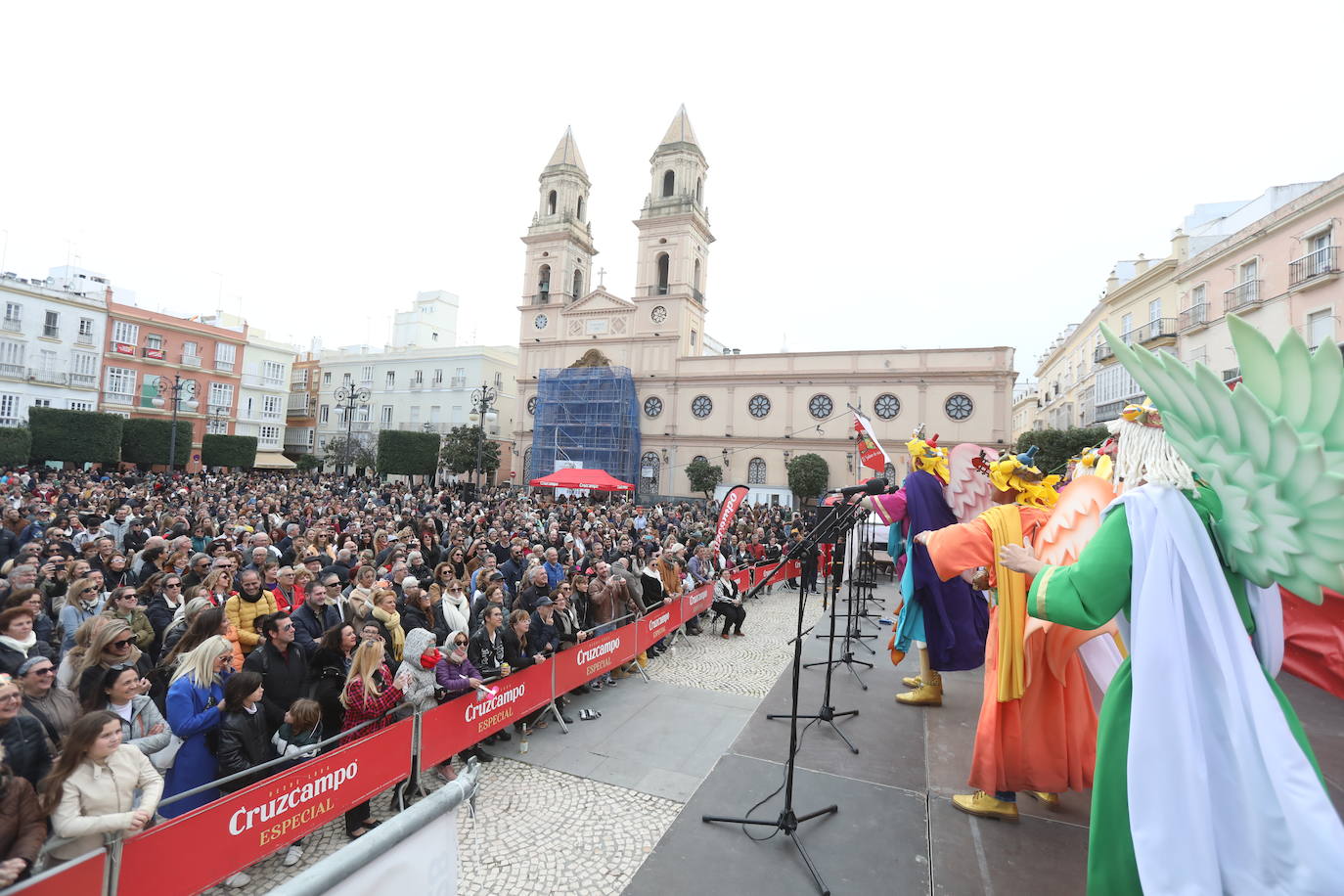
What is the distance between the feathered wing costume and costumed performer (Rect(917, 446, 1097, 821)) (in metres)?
1.32

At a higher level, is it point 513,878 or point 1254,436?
point 1254,436

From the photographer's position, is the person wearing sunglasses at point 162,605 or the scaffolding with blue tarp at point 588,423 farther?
the scaffolding with blue tarp at point 588,423

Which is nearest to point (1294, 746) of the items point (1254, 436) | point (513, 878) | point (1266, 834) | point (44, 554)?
point (1266, 834)

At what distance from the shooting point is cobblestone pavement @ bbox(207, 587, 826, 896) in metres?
3.61

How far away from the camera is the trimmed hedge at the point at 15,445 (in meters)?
24.3

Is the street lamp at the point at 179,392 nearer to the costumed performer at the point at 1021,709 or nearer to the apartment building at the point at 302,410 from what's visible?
the apartment building at the point at 302,410

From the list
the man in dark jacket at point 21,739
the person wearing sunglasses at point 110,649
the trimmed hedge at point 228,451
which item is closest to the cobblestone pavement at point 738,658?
the person wearing sunglasses at point 110,649

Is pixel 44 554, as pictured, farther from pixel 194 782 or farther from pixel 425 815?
pixel 425 815

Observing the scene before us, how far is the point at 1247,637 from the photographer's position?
6.86ft

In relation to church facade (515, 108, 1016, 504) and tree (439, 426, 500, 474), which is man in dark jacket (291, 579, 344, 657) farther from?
tree (439, 426, 500, 474)

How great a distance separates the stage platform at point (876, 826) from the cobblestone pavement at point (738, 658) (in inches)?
54.2

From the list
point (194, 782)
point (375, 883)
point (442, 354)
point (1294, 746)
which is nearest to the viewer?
point (375, 883)

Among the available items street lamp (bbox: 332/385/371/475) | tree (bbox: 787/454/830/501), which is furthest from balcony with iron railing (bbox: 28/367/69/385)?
tree (bbox: 787/454/830/501)

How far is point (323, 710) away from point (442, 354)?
1694 inches
